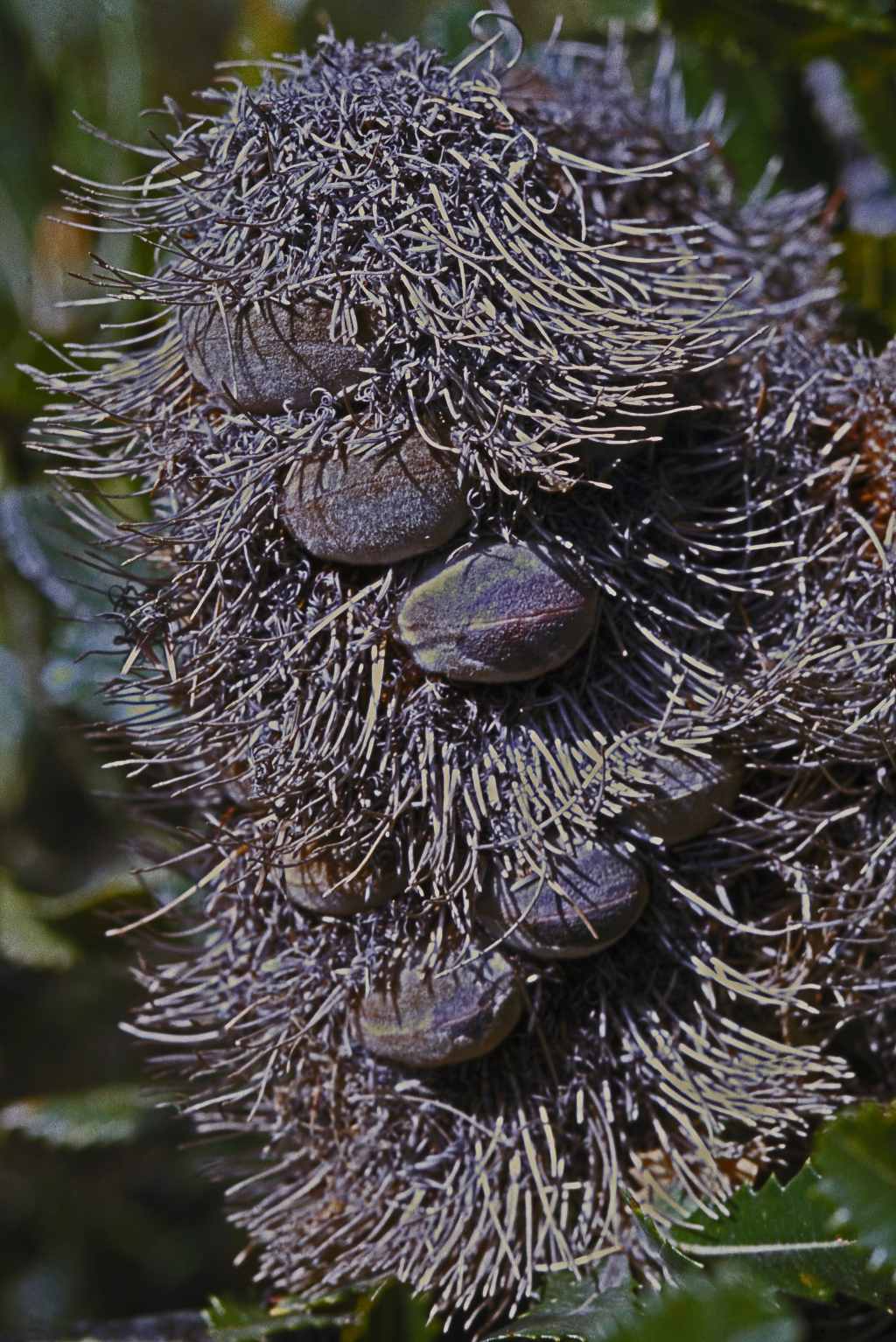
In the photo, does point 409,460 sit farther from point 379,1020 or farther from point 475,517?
point 379,1020

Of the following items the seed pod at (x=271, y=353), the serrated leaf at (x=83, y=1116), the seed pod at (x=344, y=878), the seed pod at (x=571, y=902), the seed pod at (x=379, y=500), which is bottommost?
the serrated leaf at (x=83, y=1116)

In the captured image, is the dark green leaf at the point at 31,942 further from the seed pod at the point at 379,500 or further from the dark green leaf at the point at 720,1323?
the dark green leaf at the point at 720,1323

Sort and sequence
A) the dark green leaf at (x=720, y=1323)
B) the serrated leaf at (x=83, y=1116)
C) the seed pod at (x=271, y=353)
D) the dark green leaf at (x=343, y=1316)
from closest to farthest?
the dark green leaf at (x=720, y=1323), the seed pod at (x=271, y=353), the dark green leaf at (x=343, y=1316), the serrated leaf at (x=83, y=1116)

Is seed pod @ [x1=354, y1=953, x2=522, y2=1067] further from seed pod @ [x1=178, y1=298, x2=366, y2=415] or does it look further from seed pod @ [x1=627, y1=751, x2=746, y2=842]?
seed pod @ [x1=178, y1=298, x2=366, y2=415]

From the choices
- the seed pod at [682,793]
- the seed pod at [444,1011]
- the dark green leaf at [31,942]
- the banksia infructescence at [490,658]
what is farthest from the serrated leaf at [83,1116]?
the seed pod at [682,793]

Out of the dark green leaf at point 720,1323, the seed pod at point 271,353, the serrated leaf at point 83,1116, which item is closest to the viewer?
the dark green leaf at point 720,1323

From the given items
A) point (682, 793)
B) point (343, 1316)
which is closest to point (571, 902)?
point (682, 793)

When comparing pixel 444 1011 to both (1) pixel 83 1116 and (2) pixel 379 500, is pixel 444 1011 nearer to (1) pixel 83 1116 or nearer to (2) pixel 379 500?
(2) pixel 379 500
